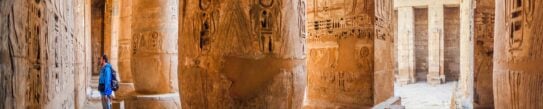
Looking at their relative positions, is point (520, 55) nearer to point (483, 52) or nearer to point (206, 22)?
point (206, 22)

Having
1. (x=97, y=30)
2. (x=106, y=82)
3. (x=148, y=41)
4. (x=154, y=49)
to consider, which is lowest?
(x=106, y=82)

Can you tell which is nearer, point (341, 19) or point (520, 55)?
point (520, 55)

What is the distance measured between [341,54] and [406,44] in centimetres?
1294

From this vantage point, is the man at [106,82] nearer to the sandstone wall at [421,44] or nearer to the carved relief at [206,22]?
the carved relief at [206,22]

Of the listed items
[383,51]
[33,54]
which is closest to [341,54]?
[383,51]

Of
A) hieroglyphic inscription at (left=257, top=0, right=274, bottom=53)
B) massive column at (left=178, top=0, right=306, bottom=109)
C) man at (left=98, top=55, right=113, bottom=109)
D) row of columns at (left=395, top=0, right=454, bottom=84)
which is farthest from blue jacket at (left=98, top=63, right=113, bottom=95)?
row of columns at (left=395, top=0, right=454, bottom=84)

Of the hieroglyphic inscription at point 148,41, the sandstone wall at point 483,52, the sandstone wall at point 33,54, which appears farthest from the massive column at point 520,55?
the hieroglyphic inscription at point 148,41

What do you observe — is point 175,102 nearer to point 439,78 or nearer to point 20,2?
point 20,2

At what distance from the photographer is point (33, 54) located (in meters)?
Answer: 3.01

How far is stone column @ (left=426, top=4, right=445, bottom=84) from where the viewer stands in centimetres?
1794

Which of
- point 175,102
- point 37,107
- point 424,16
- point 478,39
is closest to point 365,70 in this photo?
point 478,39

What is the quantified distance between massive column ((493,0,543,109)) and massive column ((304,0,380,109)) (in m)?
3.15

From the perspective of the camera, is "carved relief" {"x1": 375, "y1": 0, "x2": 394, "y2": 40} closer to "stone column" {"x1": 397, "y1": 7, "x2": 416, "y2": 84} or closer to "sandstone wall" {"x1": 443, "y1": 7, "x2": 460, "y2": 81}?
"stone column" {"x1": 397, "y1": 7, "x2": 416, "y2": 84}

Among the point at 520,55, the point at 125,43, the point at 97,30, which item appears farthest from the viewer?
the point at 97,30
